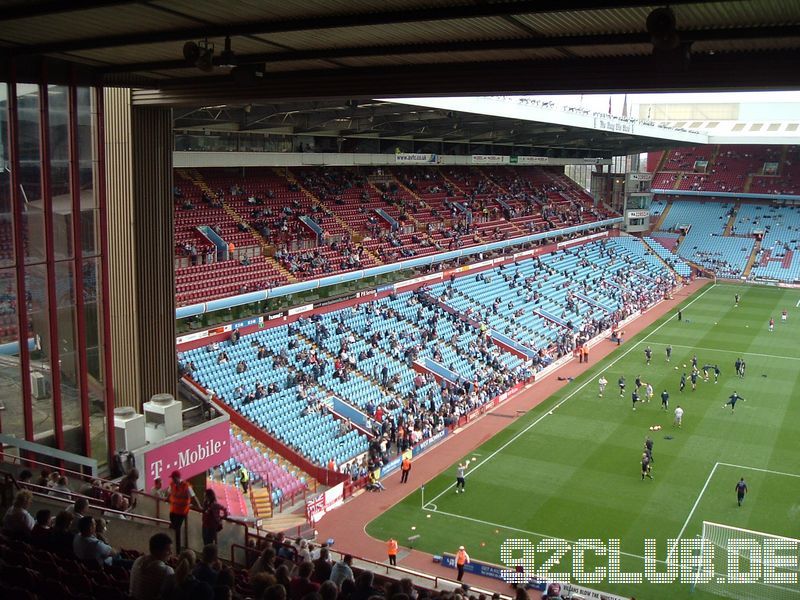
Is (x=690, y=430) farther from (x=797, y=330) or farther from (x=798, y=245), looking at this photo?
(x=798, y=245)

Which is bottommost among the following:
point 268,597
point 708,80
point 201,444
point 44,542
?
point 201,444

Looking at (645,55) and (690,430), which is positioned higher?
(645,55)

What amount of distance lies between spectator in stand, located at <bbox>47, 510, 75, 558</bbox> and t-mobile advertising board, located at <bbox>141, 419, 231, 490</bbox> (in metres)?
5.59

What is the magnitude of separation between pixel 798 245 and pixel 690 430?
4275cm

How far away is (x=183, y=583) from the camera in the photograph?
629cm

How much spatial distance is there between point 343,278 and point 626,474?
46.0 feet

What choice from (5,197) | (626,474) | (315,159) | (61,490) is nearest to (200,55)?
(5,197)

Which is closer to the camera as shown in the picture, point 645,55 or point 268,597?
point 268,597

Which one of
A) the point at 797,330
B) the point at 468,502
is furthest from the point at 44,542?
the point at 797,330

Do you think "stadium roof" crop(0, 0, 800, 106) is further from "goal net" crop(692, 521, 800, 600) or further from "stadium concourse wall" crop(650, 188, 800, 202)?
"stadium concourse wall" crop(650, 188, 800, 202)

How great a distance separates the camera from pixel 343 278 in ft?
108

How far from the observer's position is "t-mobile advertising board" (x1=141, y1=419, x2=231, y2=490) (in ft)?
44.3

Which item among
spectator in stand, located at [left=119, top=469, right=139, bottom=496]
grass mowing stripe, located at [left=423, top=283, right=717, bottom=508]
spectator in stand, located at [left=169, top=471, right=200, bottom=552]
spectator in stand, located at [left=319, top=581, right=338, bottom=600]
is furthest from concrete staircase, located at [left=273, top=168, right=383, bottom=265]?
spectator in stand, located at [left=319, top=581, right=338, bottom=600]

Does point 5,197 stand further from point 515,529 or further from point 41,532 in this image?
point 515,529
